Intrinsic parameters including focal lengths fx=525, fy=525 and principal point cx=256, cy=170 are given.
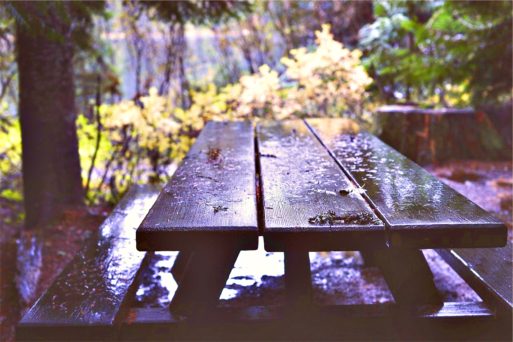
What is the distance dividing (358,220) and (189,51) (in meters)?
9.26

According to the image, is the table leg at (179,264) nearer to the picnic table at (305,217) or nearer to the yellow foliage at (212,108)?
the picnic table at (305,217)

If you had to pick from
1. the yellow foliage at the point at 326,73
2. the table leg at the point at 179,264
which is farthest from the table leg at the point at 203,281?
the yellow foliage at the point at 326,73

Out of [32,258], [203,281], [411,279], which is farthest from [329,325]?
[32,258]

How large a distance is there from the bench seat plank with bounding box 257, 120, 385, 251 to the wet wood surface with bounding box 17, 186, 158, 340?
1.89ft

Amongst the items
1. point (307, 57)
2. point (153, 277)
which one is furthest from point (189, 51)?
point (153, 277)

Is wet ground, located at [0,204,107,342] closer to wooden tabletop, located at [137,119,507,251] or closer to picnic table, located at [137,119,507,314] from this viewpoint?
picnic table, located at [137,119,507,314]

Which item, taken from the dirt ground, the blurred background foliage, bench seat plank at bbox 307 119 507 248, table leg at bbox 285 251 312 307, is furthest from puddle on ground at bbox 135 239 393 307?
the blurred background foliage

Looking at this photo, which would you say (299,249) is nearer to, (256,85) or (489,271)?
(489,271)

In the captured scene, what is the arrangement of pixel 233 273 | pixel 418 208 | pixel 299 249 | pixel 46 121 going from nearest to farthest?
pixel 299 249 < pixel 418 208 < pixel 233 273 < pixel 46 121

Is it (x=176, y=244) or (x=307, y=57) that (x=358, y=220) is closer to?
(x=176, y=244)

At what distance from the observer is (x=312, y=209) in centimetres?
140

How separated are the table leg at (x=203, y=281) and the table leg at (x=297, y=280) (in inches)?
6.9

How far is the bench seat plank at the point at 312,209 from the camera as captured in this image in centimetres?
125

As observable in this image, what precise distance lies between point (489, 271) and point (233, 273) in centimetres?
120
